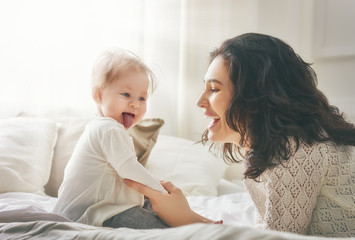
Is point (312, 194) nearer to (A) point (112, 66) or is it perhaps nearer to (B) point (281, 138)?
(B) point (281, 138)

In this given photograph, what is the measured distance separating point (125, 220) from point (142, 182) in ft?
0.38

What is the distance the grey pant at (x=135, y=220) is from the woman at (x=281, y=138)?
0.11ft

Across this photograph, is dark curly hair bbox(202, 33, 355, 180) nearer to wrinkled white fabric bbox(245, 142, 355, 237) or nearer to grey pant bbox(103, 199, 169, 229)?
wrinkled white fabric bbox(245, 142, 355, 237)

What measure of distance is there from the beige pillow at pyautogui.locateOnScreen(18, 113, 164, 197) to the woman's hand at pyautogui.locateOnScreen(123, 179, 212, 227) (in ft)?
1.96

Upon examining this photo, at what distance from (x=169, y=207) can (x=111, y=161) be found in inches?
8.3

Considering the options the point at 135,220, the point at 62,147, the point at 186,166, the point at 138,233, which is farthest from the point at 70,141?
the point at 138,233

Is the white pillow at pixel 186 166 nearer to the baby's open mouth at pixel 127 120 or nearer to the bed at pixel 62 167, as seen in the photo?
the bed at pixel 62 167

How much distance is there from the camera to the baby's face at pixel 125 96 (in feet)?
4.35

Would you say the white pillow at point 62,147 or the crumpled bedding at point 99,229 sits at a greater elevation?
the crumpled bedding at point 99,229

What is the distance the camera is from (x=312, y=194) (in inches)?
43.6

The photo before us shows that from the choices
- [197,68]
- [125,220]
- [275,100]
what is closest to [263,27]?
[197,68]

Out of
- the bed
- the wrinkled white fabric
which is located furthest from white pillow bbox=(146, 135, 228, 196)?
the wrinkled white fabric

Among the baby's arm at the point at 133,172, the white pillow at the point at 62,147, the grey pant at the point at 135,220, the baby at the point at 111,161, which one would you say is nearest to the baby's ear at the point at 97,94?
the baby at the point at 111,161

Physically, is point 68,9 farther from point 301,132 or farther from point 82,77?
point 301,132
